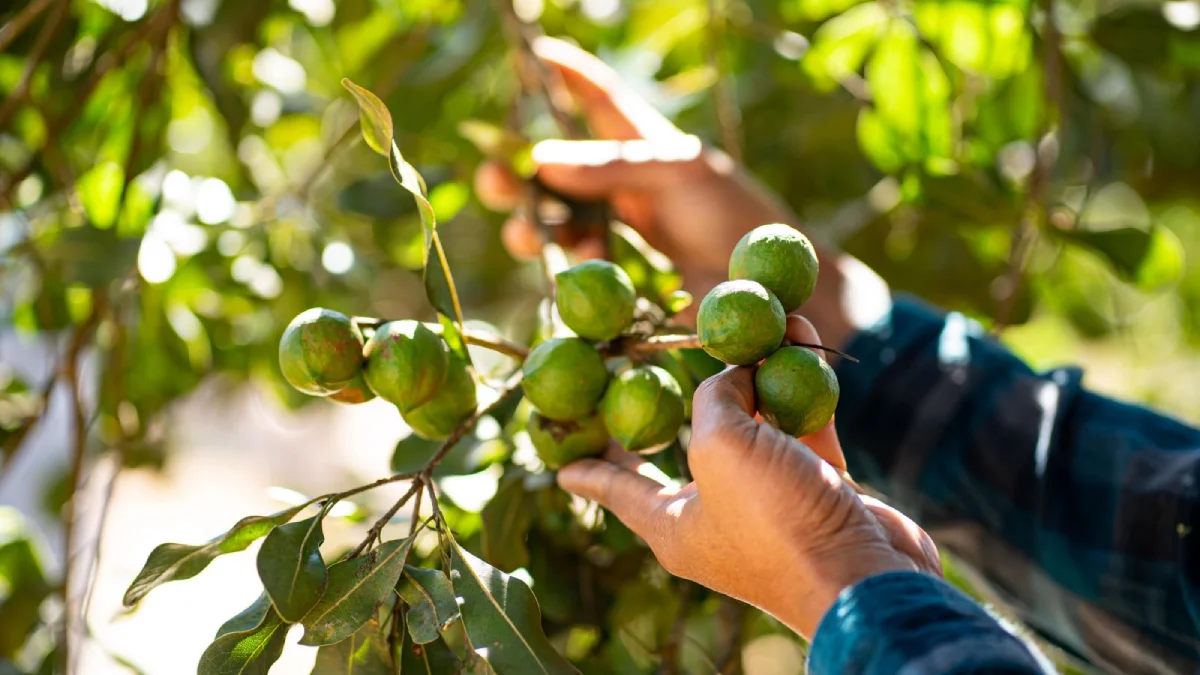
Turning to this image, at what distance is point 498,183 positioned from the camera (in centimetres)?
144

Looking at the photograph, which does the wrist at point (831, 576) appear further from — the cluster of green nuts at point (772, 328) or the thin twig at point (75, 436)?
the thin twig at point (75, 436)

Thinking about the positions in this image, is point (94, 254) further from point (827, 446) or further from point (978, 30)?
point (978, 30)

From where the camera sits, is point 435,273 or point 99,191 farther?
point 99,191

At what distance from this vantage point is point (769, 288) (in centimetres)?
74

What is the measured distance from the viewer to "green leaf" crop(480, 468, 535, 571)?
94cm

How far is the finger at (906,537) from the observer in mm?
704

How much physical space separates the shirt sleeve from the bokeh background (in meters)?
0.43

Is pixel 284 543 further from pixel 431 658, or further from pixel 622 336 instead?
pixel 622 336

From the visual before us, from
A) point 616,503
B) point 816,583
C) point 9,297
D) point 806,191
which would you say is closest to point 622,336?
point 616,503

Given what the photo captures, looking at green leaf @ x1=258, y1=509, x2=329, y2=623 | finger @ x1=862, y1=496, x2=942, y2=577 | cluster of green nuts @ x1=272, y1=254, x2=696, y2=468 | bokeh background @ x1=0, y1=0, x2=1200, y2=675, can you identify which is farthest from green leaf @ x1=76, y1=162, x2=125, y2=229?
finger @ x1=862, y1=496, x2=942, y2=577

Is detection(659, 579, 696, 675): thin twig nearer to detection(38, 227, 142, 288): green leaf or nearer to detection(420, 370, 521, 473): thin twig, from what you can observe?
detection(420, 370, 521, 473): thin twig

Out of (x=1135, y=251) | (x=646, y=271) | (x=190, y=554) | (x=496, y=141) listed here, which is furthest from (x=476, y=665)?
(x=1135, y=251)

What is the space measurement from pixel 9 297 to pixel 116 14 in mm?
534

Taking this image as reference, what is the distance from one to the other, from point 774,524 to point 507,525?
374 millimetres
